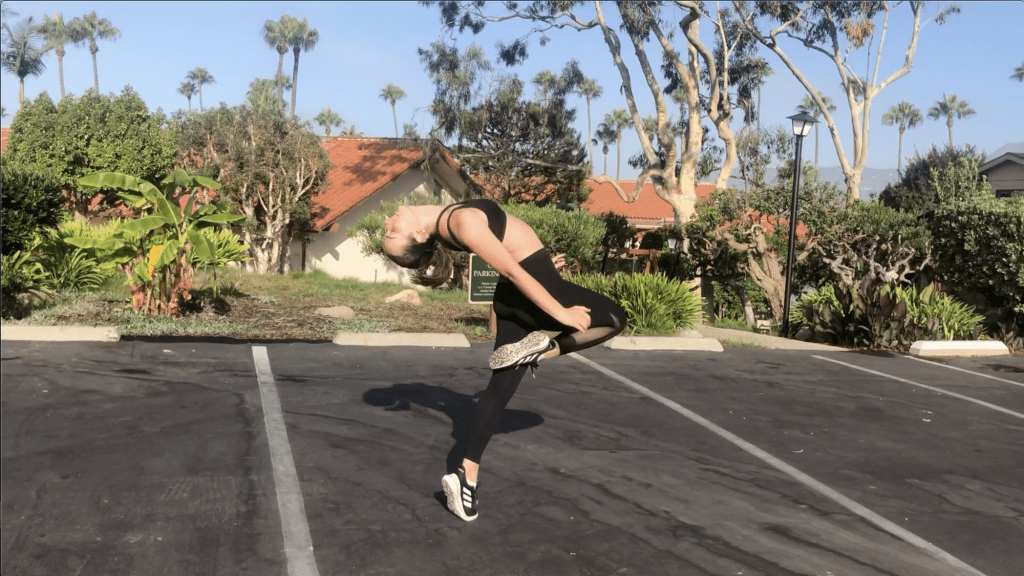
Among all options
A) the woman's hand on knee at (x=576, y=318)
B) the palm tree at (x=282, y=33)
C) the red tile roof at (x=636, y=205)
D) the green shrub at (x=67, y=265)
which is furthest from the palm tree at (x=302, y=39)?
the woman's hand on knee at (x=576, y=318)

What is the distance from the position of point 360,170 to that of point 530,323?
28524 mm

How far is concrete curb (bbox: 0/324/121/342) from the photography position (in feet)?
32.3

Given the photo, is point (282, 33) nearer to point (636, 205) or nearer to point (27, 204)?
point (636, 205)

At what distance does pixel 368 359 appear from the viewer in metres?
10.3

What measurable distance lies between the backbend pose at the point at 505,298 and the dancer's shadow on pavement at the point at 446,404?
4.23 ft

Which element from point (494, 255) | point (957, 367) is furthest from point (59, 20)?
point (957, 367)

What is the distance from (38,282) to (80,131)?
49.6 feet

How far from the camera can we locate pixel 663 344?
12.5m

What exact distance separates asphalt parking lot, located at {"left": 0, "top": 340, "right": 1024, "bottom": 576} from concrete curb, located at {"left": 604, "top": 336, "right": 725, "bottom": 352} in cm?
259

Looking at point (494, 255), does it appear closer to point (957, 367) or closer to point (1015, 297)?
point (957, 367)

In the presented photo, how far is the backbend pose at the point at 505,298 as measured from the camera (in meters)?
4.63

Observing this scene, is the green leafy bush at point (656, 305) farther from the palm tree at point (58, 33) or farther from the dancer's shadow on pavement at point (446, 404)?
the palm tree at point (58, 33)

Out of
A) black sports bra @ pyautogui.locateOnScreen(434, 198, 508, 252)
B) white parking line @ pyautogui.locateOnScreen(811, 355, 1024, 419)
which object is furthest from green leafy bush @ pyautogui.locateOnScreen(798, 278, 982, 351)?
black sports bra @ pyautogui.locateOnScreen(434, 198, 508, 252)

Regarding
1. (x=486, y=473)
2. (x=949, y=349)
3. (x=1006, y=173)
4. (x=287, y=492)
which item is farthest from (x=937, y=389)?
(x=1006, y=173)
